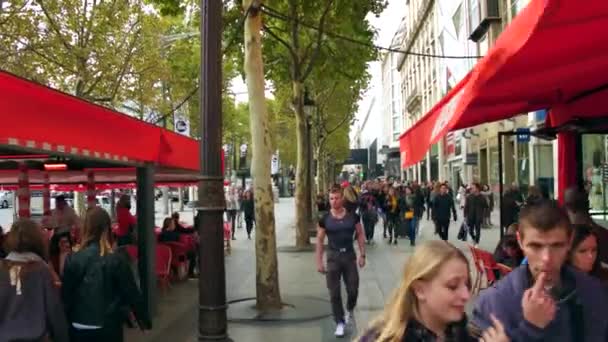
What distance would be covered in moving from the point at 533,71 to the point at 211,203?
2801mm

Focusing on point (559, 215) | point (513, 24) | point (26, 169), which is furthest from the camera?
point (26, 169)

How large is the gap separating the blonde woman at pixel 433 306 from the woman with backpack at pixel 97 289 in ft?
10.5

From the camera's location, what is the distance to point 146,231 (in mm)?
10016

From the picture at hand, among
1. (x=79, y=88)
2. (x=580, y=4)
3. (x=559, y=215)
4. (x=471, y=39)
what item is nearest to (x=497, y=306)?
(x=559, y=215)

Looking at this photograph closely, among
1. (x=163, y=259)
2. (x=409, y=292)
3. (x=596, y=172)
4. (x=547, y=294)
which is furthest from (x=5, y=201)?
(x=547, y=294)

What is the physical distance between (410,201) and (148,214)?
426 inches

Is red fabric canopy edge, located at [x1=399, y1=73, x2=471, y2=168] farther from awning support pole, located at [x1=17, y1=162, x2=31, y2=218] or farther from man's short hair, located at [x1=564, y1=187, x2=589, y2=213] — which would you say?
awning support pole, located at [x1=17, y1=162, x2=31, y2=218]

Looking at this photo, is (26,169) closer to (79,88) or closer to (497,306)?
(79,88)

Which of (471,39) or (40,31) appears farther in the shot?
(471,39)

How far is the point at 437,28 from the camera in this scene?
48594 mm

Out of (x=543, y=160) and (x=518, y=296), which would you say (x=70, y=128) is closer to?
(x=518, y=296)

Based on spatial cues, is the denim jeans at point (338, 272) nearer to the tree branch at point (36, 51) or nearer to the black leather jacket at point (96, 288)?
the black leather jacket at point (96, 288)

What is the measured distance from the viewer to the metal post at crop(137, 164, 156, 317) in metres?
9.81

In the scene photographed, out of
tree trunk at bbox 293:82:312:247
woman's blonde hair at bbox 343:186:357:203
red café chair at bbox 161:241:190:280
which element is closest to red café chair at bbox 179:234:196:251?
red café chair at bbox 161:241:190:280
